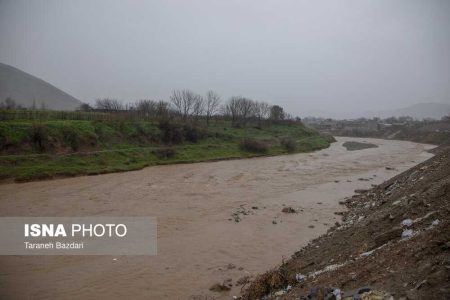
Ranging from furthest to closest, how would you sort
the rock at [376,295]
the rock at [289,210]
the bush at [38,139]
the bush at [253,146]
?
the bush at [253,146] → the bush at [38,139] → the rock at [289,210] → the rock at [376,295]

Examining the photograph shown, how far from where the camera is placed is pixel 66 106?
168 metres

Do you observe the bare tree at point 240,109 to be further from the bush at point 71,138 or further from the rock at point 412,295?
the rock at point 412,295

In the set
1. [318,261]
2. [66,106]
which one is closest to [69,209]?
[318,261]

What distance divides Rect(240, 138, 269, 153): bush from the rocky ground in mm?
35063

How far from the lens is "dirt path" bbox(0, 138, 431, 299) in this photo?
8.98 metres

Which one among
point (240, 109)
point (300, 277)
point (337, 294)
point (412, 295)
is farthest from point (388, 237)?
point (240, 109)

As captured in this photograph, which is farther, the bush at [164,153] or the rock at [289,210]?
the bush at [164,153]

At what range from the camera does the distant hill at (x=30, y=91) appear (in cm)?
13362

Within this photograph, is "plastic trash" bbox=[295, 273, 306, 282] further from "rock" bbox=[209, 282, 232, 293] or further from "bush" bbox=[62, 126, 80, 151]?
"bush" bbox=[62, 126, 80, 151]

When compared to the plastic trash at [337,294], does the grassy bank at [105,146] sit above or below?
above

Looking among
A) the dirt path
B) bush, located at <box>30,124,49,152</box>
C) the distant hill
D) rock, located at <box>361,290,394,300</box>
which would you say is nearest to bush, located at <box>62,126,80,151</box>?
bush, located at <box>30,124,49,152</box>

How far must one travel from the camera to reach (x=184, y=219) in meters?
15.1

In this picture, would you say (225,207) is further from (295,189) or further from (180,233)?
(295,189)

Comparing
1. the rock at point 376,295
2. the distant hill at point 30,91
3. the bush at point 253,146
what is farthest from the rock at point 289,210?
the distant hill at point 30,91
